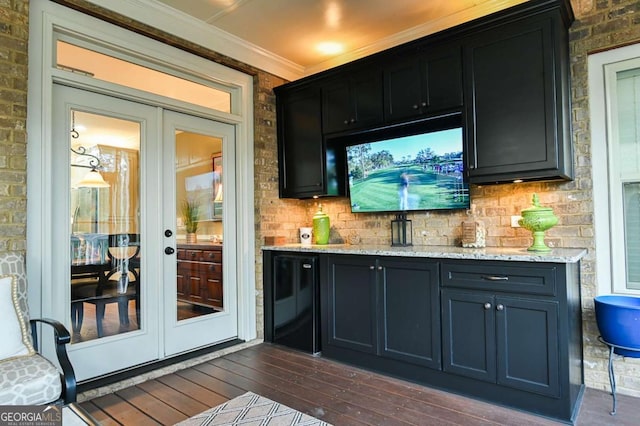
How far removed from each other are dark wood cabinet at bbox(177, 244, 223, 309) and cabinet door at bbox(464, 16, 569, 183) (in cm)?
242

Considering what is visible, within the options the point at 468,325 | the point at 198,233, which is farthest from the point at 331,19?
the point at 468,325

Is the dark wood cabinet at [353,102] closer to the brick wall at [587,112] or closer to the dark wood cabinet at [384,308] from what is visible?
the dark wood cabinet at [384,308]

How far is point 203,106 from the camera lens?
3639mm

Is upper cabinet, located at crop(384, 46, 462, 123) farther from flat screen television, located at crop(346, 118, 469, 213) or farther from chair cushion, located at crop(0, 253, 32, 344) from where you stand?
chair cushion, located at crop(0, 253, 32, 344)

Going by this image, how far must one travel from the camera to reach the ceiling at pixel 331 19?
321 cm

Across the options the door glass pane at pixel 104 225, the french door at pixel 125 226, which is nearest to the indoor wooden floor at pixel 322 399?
the french door at pixel 125 226

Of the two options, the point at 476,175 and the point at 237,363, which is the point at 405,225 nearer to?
the point at 476,175

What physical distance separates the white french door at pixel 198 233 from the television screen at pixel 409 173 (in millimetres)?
1288

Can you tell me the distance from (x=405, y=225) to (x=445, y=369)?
130 cm

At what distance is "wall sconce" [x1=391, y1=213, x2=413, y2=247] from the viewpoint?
3.58 metres

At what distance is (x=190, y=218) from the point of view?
356 centimetres

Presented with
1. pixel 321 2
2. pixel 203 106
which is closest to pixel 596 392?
pixel 321 2

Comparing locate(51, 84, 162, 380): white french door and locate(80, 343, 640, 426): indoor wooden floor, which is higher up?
locate(51, 84, 162, 380): white french door

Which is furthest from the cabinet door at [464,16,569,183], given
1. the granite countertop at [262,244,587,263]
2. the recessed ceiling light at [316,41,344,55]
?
the recessed ceiling light at [316,41,344,55]
